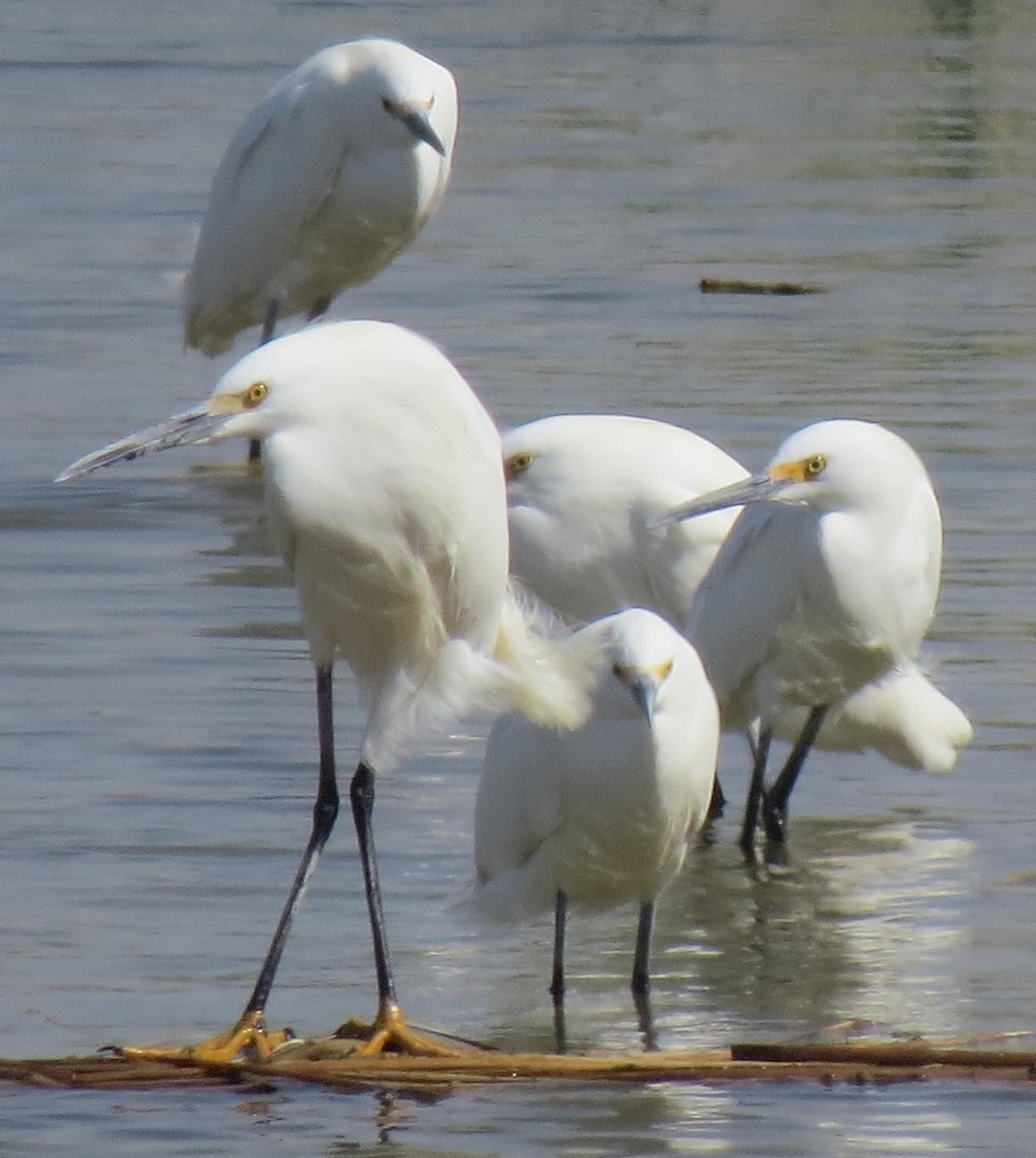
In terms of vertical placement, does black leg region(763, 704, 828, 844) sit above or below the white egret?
below

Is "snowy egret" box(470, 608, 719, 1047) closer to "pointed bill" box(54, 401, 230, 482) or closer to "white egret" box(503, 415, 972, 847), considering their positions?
"pointed bill" box(54, 401, 230, 482)

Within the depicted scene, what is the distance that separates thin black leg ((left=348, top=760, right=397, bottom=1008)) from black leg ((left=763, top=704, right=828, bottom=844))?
4.42 feet

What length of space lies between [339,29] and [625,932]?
67.6 feet

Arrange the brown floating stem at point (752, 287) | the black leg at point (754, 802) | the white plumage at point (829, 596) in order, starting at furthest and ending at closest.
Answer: the brown floating stem at point (752, 287) < the white plumage at point (829, 596) < the black leg at point (754, 802)

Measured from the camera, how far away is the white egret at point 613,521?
772cm

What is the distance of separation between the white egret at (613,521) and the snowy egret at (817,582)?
0.26 m

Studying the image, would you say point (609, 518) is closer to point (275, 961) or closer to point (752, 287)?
point (275, 961)

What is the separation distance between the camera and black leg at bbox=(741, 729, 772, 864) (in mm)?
6863

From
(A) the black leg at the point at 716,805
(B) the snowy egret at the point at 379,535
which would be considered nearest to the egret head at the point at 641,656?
(B) the snowy egret at the point at 379,535

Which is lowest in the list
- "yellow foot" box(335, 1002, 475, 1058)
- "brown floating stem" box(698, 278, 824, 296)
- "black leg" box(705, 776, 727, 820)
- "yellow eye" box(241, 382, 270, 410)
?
"brown floating stem" box(698, 278, 824, 296)

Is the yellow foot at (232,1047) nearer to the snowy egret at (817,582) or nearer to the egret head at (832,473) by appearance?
the snowy egret at (817,582)

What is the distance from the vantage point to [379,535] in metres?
5.16

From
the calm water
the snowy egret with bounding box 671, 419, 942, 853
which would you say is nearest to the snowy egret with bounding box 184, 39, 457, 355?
the calm water

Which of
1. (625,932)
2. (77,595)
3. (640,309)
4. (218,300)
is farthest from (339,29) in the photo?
(625,932)
